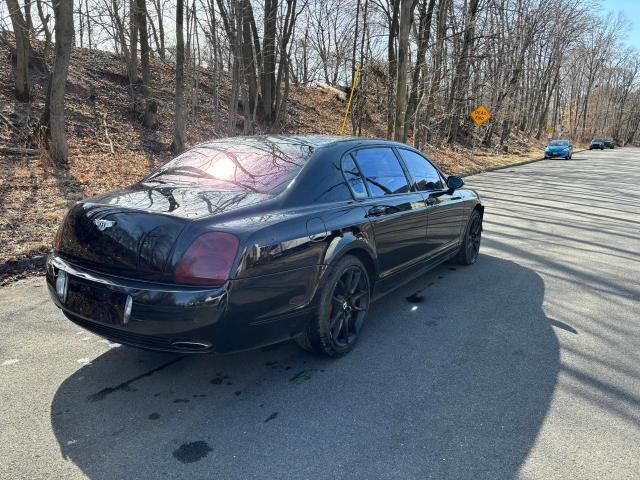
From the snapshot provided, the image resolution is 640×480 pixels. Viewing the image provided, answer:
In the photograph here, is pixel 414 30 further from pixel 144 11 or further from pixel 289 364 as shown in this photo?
pixel 289 364

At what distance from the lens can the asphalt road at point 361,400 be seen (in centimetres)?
238

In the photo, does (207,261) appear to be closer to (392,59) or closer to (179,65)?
(179,65)

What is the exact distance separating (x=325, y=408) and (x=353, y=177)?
1.85 metres

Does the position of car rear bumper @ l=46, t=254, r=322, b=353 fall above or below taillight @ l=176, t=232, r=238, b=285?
below

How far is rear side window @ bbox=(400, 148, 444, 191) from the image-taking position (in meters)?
4.70

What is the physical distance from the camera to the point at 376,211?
3.85 meters

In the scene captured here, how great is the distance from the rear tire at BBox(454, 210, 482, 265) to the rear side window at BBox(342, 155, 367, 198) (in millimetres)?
2389

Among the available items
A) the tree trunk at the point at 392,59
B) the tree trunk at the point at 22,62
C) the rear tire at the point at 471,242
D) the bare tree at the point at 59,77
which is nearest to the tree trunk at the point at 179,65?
the bare tree at the point at 59,77

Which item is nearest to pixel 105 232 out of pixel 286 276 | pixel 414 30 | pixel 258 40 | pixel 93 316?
pixel 93 316

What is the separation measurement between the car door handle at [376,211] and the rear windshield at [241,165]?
68 cm

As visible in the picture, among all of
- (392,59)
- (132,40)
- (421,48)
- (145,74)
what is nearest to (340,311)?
(145,74)

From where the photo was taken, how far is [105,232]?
2.87 meters

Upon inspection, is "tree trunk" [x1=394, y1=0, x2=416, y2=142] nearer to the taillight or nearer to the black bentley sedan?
the black bentley sedan


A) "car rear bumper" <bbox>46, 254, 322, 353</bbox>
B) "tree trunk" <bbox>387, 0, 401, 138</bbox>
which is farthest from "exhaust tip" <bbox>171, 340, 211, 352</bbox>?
"tree trunk" <bbox>387, 0, 401, 138</bbox>
